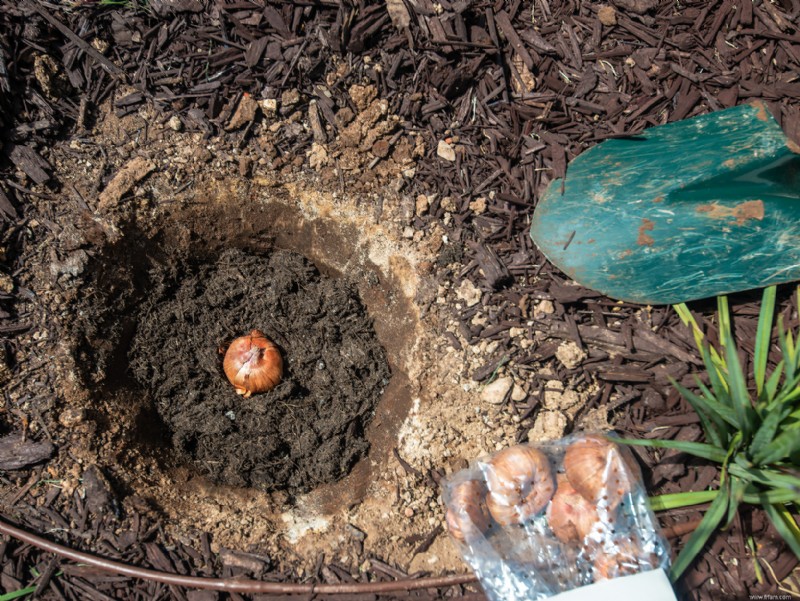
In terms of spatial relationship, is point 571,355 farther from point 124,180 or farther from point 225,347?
point 124,180

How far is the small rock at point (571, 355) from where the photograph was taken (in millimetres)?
2766

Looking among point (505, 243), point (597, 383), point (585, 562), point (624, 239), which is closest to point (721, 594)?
point (585, 562)

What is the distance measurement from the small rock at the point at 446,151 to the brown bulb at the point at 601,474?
1695mm

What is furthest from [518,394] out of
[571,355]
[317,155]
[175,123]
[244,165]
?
[175,123]

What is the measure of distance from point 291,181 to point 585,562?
252 centimetres

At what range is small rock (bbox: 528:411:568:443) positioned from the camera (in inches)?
106

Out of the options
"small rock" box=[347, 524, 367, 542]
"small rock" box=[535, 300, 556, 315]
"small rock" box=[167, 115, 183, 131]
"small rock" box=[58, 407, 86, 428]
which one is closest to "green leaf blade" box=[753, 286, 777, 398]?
"small rock" box=[535, 300, 556, 315]

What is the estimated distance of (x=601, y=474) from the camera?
2445 mm

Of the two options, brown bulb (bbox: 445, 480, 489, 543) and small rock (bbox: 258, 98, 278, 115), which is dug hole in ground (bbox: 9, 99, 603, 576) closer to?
brown bulb (bbox: 445, 480, 489, 543)

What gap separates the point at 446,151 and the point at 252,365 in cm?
167

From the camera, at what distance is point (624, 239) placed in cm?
283

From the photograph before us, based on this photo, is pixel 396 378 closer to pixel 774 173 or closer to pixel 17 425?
pixel 17 425

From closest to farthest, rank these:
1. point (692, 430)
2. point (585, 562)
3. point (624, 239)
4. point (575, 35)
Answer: point (585, 562) → point (692, 430) → point (624, 239) → point (575, 35)

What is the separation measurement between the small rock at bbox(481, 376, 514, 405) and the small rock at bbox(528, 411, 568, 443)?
0.22m
